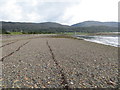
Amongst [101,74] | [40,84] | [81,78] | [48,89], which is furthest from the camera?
[101,74]

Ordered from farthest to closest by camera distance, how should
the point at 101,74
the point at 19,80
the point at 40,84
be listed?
the point at 101,74 → the point at 19,80 → the point at 40,84

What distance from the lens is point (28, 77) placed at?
5383 mm

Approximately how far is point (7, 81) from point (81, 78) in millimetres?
3733

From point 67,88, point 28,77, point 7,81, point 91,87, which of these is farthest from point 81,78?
point 7,81

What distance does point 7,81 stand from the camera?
4.91m

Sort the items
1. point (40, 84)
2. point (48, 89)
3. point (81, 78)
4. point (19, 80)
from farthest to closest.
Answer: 1. point (81, 78)
2. point (19, 80)
3. point (40, 84)
4. point (48, 89)

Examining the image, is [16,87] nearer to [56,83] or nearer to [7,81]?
[7,81]

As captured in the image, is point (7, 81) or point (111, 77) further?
point (111, 77)

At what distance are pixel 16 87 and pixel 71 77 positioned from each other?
8.98 ft

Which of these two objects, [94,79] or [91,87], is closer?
[91,87]

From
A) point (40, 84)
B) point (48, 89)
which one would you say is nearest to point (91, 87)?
point (48, 89)

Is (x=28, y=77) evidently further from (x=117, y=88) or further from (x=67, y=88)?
(x=117, y=88)

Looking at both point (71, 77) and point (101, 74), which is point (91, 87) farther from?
Result: point (101, 74)

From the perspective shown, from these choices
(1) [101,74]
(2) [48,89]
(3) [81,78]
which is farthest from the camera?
(1) [101,74]
